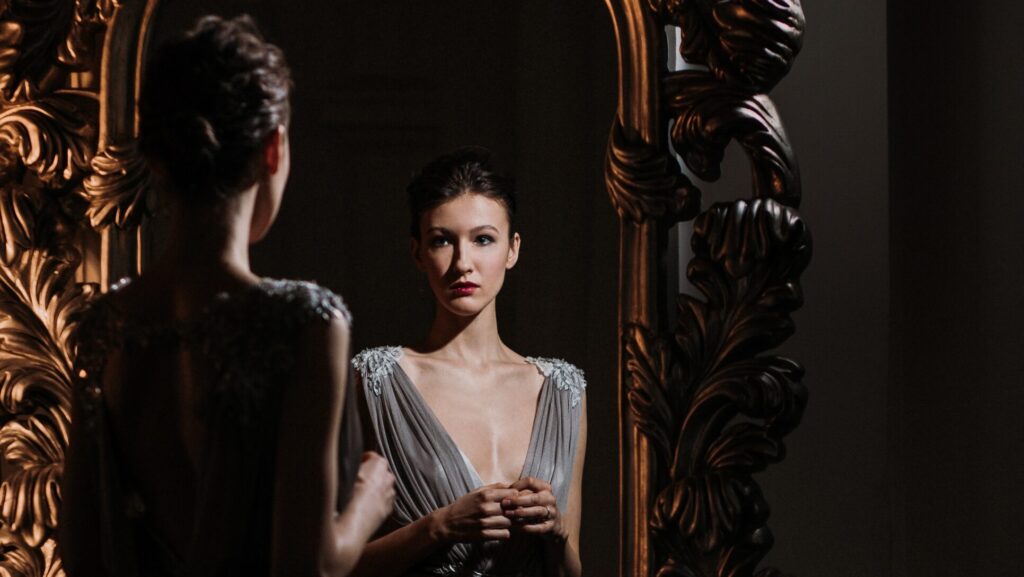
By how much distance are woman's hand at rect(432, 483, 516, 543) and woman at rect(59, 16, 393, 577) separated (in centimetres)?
31

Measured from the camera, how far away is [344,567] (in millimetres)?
879

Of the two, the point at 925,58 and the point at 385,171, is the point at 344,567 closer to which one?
the point at 385,171

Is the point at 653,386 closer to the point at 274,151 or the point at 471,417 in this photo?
the point at 471,417

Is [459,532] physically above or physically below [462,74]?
below

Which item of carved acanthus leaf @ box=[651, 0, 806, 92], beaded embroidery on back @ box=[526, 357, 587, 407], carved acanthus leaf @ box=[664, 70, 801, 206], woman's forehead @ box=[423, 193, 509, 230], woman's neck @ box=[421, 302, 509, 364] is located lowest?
beaded embroidery on back @ box=[526, 357, 587, 407]

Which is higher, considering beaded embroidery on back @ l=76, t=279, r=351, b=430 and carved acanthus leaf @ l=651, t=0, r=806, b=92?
carved acanthus leaf @ l=651, t=0, r=806, b=92

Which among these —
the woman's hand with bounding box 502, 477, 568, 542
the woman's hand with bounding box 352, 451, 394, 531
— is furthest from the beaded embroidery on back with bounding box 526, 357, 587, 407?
the woman's hand with bounding box 352, 451, 394, 531

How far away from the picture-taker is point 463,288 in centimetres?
127

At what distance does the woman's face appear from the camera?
1.27 metres

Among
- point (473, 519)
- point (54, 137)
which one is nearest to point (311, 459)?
point (473, 519)

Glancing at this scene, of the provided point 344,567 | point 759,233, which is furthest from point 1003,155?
point 344,567

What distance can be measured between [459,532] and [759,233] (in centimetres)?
43

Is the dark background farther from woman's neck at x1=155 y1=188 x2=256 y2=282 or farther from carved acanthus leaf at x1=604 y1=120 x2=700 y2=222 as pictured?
woman's neck at x1=155 y1=188 x2=256 y2=282

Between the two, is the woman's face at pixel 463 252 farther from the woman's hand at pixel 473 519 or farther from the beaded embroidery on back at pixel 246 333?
the beaded embroidery on back at pixel 246 333
